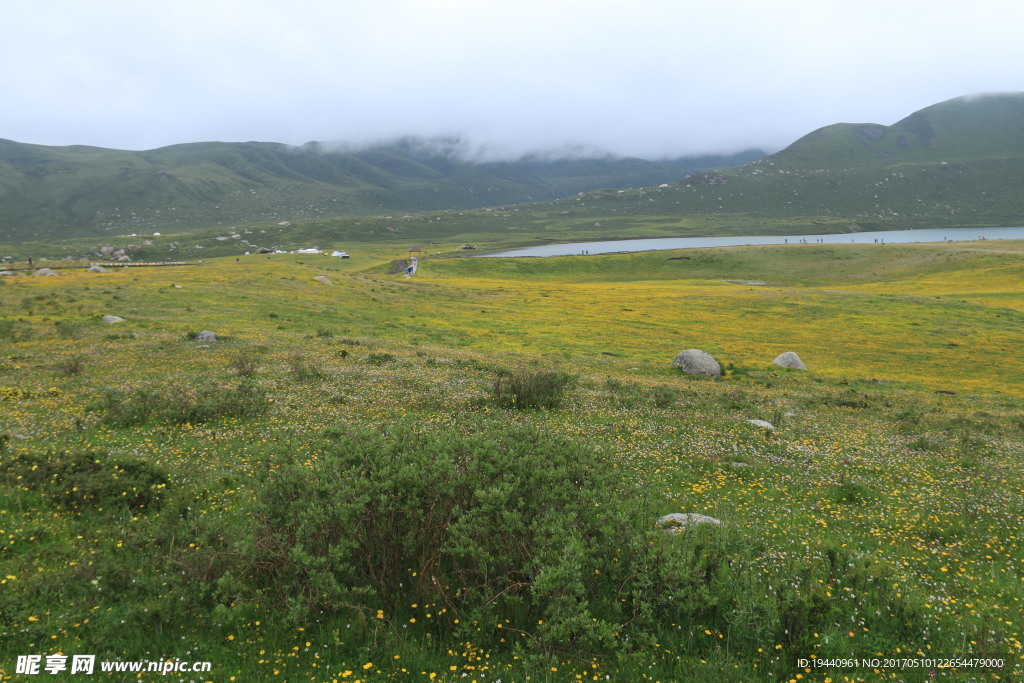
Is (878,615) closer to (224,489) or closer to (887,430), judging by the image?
(224,489)

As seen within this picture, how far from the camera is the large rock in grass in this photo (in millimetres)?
32781

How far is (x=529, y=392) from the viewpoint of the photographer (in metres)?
20.0

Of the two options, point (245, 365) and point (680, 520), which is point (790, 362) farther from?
point (245, 365)

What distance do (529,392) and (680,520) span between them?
10515 mm

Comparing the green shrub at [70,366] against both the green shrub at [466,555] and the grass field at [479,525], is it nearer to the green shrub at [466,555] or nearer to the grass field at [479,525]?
the grass field at [479,525]

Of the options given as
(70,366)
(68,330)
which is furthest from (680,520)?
(68,330)

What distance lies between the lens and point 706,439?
16703 millimetres

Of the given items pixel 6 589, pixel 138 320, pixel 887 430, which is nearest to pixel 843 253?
pixel 887 430

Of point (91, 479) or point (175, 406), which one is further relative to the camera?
point (175, 406)

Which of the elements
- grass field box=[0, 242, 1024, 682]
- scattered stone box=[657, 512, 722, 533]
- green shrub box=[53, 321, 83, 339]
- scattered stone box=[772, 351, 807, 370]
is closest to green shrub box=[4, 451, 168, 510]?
grass field box=[0, 242, 1024, 682]

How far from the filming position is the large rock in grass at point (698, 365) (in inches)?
1291

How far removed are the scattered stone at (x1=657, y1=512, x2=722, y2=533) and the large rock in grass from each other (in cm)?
2357

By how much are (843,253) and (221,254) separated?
665 feet

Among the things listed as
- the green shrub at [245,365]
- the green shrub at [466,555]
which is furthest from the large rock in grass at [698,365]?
the green shrub at [466,555]
